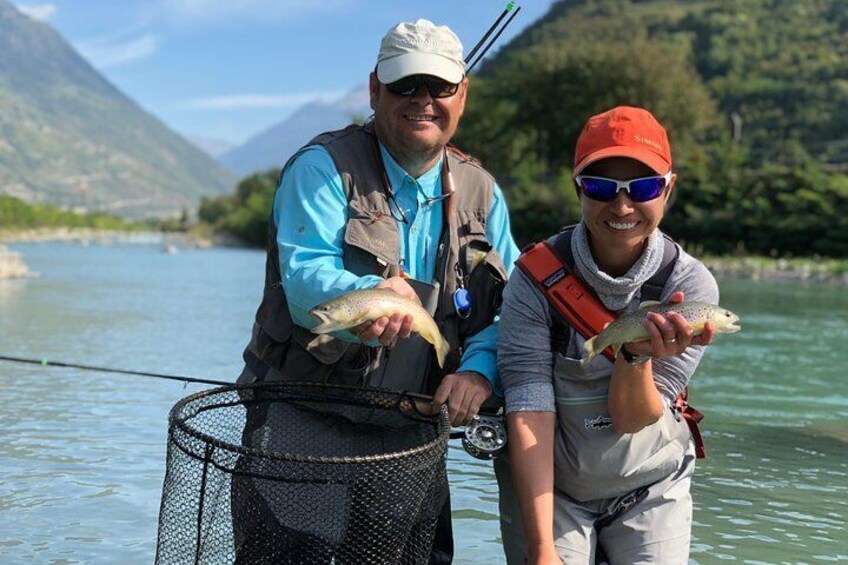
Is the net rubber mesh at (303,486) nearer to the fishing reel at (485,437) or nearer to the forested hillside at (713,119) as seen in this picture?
the fishing reel at (485,437)

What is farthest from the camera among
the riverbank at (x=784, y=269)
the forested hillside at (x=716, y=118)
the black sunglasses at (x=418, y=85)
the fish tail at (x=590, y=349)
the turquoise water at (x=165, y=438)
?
the forested hillside at (x=716, y=118)

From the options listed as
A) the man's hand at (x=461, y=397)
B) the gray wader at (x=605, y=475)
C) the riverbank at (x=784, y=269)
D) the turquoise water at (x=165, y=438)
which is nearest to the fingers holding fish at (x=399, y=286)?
the man's hand at (x=461, y=397)

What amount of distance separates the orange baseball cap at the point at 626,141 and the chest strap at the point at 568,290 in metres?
0.30

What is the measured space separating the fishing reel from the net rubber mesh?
121mm

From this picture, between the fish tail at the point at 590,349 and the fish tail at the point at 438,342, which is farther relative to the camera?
the fish tail at the point at 438,342

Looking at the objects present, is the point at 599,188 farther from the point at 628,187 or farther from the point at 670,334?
the point at 670,334

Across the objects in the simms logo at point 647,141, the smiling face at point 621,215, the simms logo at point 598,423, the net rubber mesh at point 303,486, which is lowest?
the net rubber mesh at point 303,486

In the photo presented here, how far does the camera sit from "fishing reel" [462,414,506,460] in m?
3.27

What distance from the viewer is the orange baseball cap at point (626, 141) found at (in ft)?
9.99

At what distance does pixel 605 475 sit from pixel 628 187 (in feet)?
3.04

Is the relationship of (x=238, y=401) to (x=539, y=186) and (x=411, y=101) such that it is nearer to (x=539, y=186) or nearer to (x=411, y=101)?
(x=411, y=101)

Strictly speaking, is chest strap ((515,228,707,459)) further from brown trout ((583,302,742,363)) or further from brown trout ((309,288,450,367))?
brown trout ((309,288,450,367))

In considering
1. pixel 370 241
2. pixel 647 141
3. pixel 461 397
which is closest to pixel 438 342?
pixel 461 397

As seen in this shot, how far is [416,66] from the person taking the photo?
10.9ft
